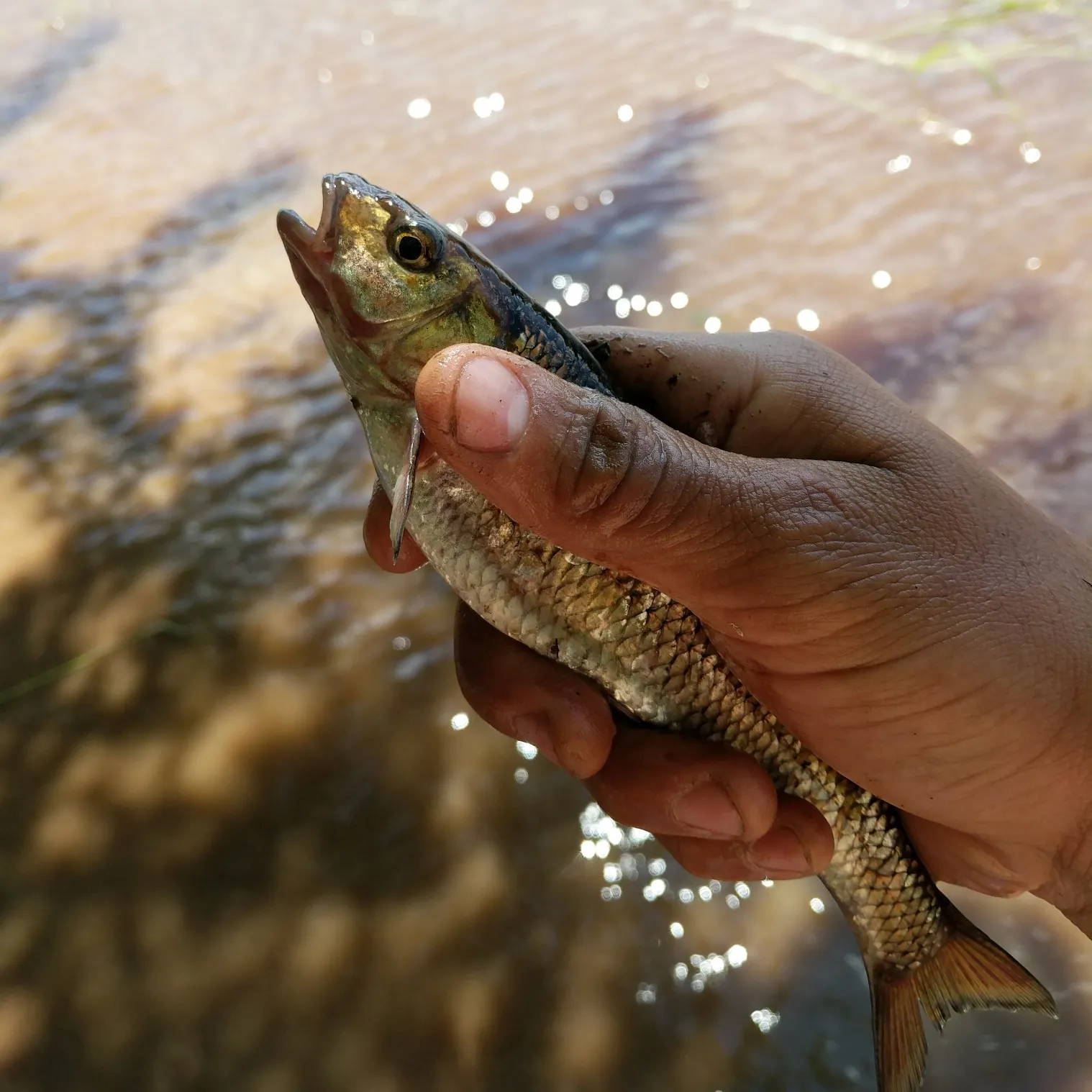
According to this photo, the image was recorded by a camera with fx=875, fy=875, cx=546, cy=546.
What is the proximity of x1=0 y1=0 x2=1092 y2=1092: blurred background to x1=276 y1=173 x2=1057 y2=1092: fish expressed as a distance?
21cm

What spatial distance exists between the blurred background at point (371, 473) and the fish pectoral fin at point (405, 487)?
1.28 metres

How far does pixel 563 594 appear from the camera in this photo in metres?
1.96

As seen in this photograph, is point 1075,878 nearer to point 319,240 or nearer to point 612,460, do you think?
point 612,460

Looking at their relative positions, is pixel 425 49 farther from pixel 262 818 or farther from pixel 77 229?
pixel 262 818

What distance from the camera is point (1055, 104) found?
4914 millimetres

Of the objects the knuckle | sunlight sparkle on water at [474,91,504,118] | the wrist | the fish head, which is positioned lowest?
the wrist

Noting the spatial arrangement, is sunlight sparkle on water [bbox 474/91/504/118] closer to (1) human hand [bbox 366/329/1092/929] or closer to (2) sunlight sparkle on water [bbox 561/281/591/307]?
(2) sunlight sparkle on water [bbox 561/281/591/307]

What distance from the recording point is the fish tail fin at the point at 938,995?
2.06 meters

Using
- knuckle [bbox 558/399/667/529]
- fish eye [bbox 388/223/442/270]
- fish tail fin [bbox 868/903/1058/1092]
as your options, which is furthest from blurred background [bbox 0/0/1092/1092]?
fish eye [bbox 388/223/442/270]

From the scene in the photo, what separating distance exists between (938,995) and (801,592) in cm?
118

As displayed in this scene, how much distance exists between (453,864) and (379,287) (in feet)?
5.37

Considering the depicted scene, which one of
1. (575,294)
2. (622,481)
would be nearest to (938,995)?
(622,481)

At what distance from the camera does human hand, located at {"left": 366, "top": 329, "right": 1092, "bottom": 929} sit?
1559 millimetres

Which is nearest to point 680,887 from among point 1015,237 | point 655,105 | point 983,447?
point 983,447
